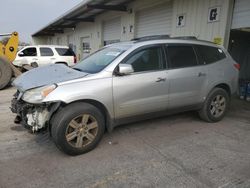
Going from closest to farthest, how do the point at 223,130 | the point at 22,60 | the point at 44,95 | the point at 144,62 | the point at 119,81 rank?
1. the point at 44,95
2. the point at 119,81
3. the point at 144,62
4. the point at 223,130
5. the point at 22,60

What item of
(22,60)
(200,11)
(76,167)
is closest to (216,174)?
(76,167)

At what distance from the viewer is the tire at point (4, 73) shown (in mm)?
8848

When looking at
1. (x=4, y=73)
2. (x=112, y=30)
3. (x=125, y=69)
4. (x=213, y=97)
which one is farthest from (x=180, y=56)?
(x=112, y=30)

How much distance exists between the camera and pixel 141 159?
3275 millimetres

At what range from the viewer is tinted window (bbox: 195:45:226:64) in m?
4.52

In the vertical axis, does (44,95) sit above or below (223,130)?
above

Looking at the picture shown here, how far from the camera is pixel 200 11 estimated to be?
23.9 feet

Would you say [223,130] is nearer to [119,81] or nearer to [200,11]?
[119,81]

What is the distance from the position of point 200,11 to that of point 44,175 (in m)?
6.89

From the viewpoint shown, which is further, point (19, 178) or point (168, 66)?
point (168, 66)

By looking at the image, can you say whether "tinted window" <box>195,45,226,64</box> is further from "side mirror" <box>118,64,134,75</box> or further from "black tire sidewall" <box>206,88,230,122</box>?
"side mirror" <box>118,64,134,75</box>

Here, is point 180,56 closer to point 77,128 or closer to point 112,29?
point 77,128

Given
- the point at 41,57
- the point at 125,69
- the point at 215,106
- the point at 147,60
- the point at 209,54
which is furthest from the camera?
the point at 41,57

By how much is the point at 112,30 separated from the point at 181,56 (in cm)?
967
